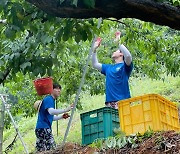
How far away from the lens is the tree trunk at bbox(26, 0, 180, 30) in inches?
122

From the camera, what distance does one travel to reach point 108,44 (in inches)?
358

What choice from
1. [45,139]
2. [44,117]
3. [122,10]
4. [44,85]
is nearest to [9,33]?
[122,10]

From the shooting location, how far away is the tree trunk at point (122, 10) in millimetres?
3098

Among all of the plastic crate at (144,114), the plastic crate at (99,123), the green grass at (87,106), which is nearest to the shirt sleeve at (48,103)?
the plastic crate at (99,123)

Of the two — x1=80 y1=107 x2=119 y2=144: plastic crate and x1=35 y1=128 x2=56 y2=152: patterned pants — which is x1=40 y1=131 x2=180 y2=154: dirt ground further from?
x1=35 y1=128 x2=56 y2=152: patterned pants

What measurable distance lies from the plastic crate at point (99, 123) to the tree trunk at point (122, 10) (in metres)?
1.49

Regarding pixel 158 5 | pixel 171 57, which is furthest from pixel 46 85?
pixel 171 57

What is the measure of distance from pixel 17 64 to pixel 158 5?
1694 millimetres

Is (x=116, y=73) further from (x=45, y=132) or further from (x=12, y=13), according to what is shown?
(x=12, y=13)

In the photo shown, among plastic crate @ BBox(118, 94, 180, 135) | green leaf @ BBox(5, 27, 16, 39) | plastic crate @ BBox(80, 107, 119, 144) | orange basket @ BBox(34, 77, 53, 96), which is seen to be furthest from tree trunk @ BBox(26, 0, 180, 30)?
orange basket @ BBox(34, 77, 53, 96)

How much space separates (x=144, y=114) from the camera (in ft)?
13.8

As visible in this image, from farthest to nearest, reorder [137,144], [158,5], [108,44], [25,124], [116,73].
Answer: [25,124], [108,44], [116,73], [137,144], [158,5]

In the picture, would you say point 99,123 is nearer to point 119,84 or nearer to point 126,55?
point 119,84

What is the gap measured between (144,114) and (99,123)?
22.4 inches
